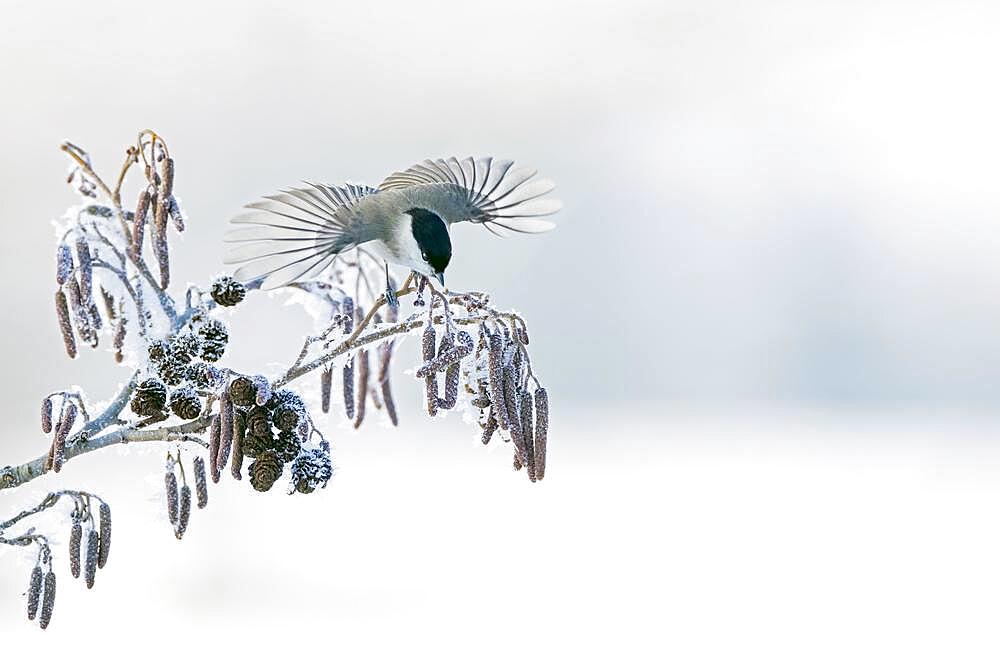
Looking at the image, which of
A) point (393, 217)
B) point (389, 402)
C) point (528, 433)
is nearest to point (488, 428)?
point (528, 433)

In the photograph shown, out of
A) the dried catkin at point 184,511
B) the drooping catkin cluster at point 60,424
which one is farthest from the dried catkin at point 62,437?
the dried catkin at point 184,511

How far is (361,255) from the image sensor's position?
96 centimetres

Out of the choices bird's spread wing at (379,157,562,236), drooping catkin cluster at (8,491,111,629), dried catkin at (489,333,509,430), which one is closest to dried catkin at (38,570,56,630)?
drooping catkin cluster at (8,491,111,629)

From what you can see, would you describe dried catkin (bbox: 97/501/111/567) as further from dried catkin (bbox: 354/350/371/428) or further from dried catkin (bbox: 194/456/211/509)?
dried catkin (bbox: 354/350/371/428)

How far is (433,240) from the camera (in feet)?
2.83

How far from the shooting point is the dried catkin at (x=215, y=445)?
25.3 inches

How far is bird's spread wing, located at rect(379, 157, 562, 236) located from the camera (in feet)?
3.20

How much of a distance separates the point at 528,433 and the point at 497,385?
0.05 m

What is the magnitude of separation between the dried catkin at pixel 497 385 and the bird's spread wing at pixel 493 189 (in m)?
0.29

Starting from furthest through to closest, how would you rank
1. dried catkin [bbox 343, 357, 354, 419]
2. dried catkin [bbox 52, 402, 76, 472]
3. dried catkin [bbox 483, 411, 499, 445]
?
1. dried catkin [bbox 343, 357, 354, 419]
2. dried catkin [bbox 483, 411, 499, 445]
3. dried catkin [bbox 52, 402, 76, 472]

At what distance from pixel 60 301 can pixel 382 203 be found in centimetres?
31

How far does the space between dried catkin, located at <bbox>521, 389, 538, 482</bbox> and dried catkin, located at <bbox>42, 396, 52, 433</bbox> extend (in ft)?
1.03

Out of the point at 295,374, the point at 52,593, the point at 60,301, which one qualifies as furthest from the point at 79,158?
the point at 52,593

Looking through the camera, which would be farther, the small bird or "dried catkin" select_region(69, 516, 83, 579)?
the small bird
